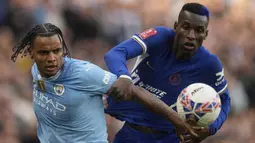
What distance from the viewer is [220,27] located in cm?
1712

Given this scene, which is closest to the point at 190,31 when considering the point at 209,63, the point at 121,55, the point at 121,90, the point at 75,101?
the point at 209,63

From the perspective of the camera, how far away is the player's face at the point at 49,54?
7.92 m

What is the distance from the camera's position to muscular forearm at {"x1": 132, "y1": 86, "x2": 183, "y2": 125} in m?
7.92

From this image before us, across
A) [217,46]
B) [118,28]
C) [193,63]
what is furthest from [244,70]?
[193,63]

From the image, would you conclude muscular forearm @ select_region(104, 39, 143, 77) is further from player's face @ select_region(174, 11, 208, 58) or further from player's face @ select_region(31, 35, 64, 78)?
player's face @ select_region(31, 35, 64, 78)

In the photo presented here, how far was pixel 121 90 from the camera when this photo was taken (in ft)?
25.9

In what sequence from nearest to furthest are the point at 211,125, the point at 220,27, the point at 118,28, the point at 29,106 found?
1. the point at 211,125
2. the point at 29,106
3. the point at 118,28
4. the point at 220,27

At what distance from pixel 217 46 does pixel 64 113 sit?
8.65 m

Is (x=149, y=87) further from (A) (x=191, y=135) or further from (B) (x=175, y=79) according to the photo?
(A) (x=191, y=135)

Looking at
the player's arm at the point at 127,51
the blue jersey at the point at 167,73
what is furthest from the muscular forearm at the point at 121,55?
the blue jersey at the point at 167,73

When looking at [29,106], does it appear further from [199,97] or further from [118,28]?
[199,97]

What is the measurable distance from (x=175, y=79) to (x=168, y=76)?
8 cm

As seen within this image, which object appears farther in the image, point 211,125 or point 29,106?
point 29,106

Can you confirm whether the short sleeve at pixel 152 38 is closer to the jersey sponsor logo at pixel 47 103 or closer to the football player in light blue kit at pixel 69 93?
the football player in light blue kit at pixel 69 93
